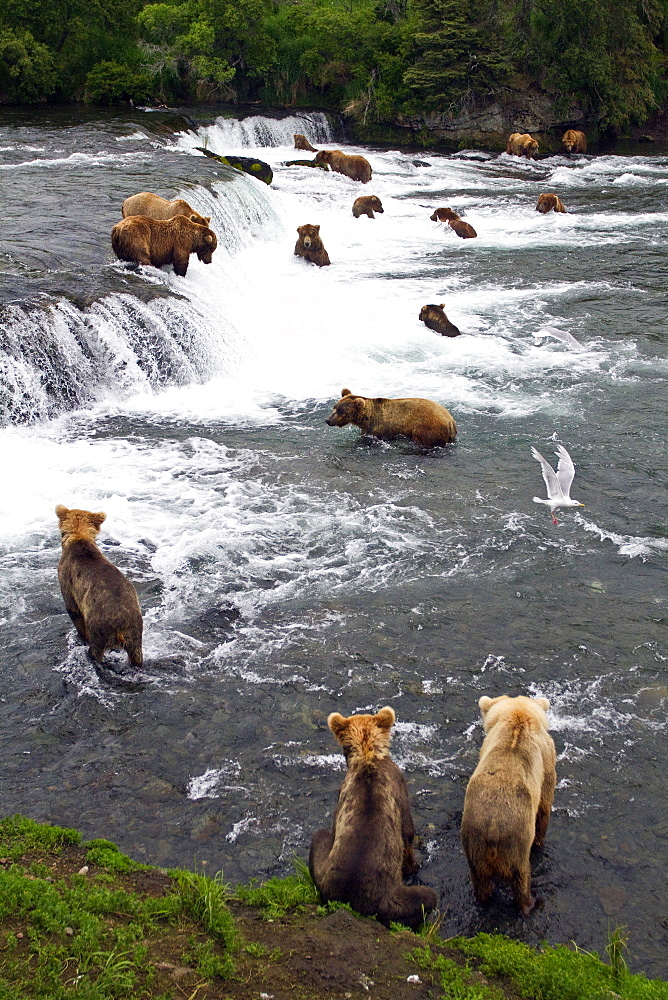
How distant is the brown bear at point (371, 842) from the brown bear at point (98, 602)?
228 centimetres

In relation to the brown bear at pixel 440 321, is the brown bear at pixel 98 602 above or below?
below

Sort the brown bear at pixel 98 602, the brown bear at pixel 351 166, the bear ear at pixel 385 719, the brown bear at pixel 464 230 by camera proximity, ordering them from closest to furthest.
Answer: the bear ear at pixel 385 719 → the brown bear at pixel 98 602 → the brown bear at pixel 464 230 → the brown bear at pixel 351 166

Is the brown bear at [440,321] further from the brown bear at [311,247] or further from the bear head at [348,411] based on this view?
the brown bear at [311,247]

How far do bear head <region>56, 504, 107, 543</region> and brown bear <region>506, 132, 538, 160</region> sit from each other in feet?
102

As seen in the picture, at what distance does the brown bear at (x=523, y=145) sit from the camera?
33875 mm

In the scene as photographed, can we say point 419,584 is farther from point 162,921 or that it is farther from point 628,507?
point 162,921

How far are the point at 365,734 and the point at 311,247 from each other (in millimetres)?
Answer: 15848

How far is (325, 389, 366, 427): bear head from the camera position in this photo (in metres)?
11.0

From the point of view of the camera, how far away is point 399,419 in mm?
11023

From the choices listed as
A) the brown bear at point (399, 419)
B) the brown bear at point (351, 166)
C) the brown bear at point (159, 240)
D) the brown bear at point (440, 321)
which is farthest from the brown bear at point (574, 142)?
the brown bear at point (399, 419)

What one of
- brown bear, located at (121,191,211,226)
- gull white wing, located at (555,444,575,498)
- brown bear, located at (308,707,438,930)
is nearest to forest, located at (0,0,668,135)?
brown bear, located at (121,191,211,226)

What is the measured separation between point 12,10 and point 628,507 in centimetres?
3253

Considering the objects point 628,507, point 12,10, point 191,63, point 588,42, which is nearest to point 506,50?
point 588,42

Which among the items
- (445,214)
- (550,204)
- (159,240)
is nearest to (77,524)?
(159,240)
